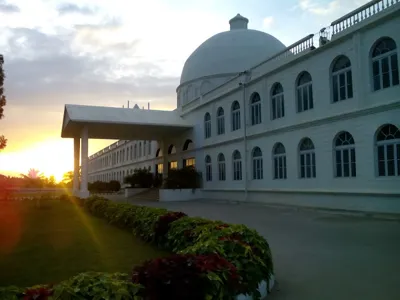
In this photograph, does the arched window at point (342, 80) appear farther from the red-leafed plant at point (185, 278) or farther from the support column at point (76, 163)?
the support column at point (76, 163)

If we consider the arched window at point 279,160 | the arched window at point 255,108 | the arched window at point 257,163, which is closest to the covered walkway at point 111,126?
the arched window at point 255,108

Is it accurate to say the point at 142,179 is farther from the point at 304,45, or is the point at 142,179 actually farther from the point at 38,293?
the point at 38,293

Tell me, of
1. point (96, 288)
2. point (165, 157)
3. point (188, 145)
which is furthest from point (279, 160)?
point (96, 288)

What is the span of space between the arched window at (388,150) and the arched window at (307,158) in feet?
12.0

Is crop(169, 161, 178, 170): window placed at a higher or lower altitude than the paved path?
higher

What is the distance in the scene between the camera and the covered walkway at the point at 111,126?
85.5 feet

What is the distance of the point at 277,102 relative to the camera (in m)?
20.2

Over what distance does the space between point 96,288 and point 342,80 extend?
14.9 m

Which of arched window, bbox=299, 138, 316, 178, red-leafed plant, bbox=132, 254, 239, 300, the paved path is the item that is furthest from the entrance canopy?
red-leafed plant, bbox=132, 254, 239, 300

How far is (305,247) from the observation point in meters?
8.09

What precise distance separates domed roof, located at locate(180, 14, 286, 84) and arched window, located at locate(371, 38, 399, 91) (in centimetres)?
1548

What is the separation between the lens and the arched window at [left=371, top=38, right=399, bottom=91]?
13.5 m

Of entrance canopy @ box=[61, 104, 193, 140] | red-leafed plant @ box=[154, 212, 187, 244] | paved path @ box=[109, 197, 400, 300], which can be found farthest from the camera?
entrance canopy @ box=[61, 104, 193, 140]

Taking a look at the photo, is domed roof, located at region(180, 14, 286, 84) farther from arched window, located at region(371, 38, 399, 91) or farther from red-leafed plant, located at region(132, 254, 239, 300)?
red-leafed plant, located at region(132, 254, 239, 300)
